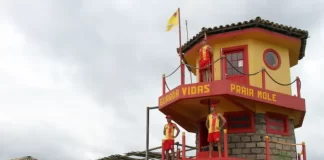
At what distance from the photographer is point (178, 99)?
58.2ft

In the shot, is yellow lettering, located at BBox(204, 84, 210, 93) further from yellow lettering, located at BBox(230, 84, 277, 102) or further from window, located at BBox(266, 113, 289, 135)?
window, located at BBox(266, 113, 289, 135)

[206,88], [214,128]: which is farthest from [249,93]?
[214,128]

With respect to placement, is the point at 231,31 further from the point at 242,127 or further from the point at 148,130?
the point at 148,130

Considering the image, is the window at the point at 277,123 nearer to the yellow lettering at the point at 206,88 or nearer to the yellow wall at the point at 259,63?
the yellow wall at the point at 259,63

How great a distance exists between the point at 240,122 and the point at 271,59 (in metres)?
3.24

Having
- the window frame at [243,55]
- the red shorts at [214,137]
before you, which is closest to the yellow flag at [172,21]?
the window frame at [243,55]

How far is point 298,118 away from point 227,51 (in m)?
4.31

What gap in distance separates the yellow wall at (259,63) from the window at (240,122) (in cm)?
132

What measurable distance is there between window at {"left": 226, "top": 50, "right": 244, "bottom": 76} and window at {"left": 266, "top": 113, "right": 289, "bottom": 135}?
2195 millimetres

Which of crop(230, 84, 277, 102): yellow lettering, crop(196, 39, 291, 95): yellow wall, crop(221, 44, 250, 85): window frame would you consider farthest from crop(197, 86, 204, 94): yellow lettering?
crop(196, 39, 291, 95): yellow wall

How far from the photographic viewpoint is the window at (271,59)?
64.6 ft

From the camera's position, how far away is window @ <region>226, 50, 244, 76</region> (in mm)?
19344

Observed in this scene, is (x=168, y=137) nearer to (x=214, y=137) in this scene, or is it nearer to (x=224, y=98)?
(x=214, y=137)

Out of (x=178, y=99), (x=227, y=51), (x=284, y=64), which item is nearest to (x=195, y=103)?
(x=178, y=99)
